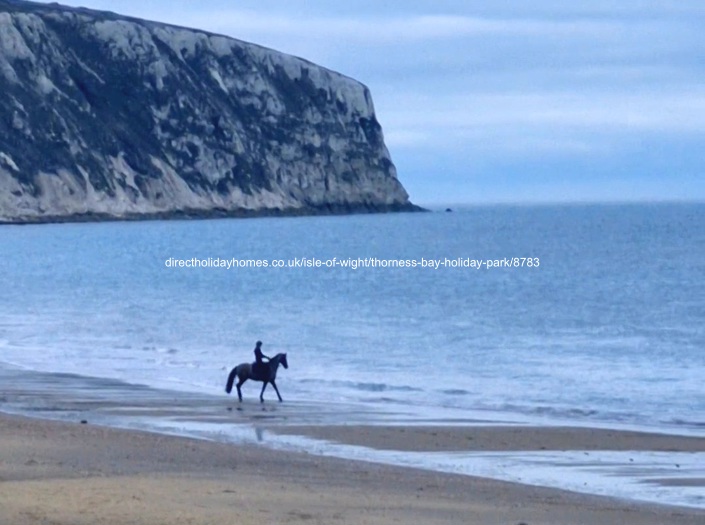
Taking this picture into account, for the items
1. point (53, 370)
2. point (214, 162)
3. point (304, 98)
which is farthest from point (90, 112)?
point (53, 370)

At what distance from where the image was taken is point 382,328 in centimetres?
3444

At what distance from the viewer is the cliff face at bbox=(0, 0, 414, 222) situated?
10300 centimetres

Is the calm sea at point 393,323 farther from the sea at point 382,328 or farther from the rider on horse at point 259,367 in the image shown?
the rider on horse at point 259,367

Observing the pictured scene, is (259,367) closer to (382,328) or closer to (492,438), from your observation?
(492,438)

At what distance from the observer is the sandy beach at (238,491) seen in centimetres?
986

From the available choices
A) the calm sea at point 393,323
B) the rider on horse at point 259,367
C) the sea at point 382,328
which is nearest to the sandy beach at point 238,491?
the sea at point 382,328

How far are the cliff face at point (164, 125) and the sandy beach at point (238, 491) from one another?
8668cm

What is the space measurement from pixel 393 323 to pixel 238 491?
25.0 metres

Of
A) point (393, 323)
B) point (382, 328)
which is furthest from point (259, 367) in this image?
point (393, 323)

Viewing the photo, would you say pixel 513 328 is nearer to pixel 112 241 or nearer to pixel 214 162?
pixel 112 241

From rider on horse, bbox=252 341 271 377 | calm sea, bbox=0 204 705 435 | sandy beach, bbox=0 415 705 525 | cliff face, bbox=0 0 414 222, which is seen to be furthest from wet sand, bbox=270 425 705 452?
cliff face, bbox=0 0 414 222

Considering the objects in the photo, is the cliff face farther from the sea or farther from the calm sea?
the sea

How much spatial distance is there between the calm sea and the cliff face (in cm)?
2115

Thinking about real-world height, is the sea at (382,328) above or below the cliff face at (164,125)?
below
